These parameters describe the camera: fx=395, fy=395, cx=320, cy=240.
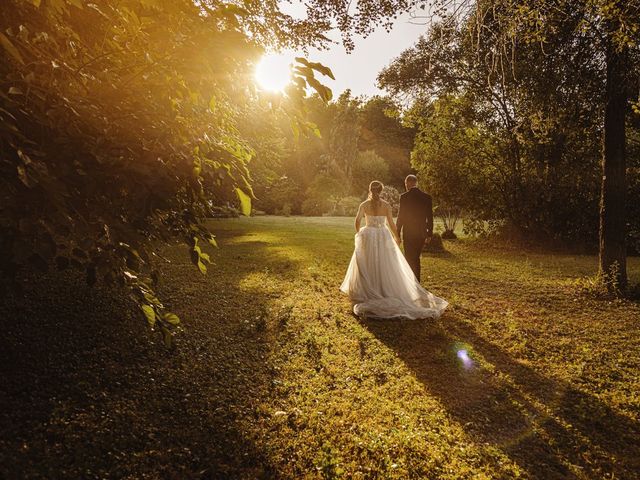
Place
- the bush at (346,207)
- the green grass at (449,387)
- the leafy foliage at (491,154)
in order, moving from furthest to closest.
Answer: the bush at (346,207) < the leafy foliage at (491,154) < the green grass at (449,387)

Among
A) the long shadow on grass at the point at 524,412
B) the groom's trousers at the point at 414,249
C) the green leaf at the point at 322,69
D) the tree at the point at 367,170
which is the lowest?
the long shadow on grass at the point at 524,412

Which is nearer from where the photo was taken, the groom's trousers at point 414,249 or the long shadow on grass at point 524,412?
the long shadow on grass at point 524,412

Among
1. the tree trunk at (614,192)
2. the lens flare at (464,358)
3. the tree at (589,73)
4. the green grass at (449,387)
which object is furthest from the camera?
the tree trunk at (614,192)

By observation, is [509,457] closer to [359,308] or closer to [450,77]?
[359,308]

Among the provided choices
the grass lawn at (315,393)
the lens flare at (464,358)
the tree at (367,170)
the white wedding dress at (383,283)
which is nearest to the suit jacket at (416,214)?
the white wedding dress at (383,283)

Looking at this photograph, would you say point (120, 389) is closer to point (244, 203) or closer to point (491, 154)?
point (244, 203)

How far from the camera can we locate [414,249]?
30.0 feet

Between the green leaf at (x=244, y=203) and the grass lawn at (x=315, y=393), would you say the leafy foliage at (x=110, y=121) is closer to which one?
the green leaf at (x=244, y=203)

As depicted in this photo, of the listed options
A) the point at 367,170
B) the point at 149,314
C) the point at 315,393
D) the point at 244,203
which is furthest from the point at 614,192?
the point at 367,170

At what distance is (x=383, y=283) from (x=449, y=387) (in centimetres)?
310

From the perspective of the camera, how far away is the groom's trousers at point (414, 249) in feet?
29.6

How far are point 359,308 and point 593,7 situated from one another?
19.8ft

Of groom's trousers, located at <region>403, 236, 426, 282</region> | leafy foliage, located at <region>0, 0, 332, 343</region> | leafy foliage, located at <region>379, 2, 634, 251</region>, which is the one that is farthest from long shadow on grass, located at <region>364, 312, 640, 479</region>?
leafy foliage, located at <region>379, 2, 634, 251</region>

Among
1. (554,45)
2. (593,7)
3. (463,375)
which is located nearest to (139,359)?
(463,375)
